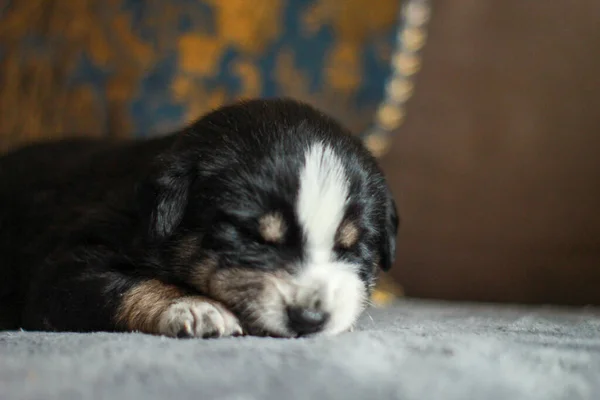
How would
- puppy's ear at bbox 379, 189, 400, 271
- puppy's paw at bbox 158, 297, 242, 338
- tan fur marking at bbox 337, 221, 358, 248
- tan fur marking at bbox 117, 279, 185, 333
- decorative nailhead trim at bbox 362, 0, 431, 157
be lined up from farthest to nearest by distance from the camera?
decorative nailhead trim at bbox 362, 0, 431, 157 → puppy's ear at bbox 379, 189, 400, 271 → tan fur marking at bbox 337, 221, 358, 248 → tan fur marking at bbox 117, 279, 185, 333 → puppy's paw at bbox 158, 297, 242, 338

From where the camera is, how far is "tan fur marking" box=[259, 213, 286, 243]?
2.06 meters

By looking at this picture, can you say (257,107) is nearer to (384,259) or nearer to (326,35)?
(384,259)

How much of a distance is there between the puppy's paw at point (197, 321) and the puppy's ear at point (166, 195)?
0.30 m

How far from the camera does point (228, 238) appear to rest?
2088 millimetres

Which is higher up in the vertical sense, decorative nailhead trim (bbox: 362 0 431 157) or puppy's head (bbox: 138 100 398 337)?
decorative nailhead trim (bbox: 362 0 431 157)

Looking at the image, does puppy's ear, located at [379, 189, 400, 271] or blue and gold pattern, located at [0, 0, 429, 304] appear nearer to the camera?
puppy's ear, located at [379, 189, 400, 271]

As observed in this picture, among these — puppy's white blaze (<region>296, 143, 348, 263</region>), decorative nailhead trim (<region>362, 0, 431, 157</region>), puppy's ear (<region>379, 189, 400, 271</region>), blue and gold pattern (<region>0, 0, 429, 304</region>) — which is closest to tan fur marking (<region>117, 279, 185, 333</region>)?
puppy's white blaze (<region>296, 143, 348, 263</region>)

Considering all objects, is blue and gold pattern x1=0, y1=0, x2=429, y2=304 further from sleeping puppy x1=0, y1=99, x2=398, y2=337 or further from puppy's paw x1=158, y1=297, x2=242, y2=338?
puppy's paw x1=158, y1=297, x2=242, y2=338

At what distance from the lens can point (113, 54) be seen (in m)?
3.59

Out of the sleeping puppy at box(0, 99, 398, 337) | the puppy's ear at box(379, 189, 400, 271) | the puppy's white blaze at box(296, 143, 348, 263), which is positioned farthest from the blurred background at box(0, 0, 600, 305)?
the puppy's white blaze at box(296, 143, 348, 263)

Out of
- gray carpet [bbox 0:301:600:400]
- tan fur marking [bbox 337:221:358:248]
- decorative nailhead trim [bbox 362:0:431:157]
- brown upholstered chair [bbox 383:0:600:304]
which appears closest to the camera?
gray carpet [bbox 0:301:600:400]

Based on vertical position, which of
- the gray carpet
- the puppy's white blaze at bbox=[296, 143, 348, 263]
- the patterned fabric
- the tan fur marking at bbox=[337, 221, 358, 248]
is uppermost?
the patterned fabric

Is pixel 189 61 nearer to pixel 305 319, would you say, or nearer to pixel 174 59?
pixel 174 59

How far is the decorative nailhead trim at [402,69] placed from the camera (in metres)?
3.54
